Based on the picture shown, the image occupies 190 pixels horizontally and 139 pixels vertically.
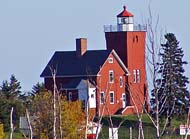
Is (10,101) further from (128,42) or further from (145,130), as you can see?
(128,42)

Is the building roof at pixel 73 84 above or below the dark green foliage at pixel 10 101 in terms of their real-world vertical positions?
above

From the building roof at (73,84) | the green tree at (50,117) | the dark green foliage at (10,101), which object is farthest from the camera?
the building roof at (73,84)

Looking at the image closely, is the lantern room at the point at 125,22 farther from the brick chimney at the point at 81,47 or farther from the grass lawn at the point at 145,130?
the grass lawn at the point at 145,130

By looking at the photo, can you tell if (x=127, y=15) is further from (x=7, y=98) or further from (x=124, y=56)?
(x=7, y=98)

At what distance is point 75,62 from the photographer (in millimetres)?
75375

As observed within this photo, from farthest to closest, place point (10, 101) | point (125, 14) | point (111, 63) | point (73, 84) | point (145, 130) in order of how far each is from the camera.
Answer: point (125, 14) < point (111, 63) < point (73, 84) < point (10, 101) < point (145, 130)

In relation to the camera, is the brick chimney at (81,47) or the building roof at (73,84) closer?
the building roof at (73,84)

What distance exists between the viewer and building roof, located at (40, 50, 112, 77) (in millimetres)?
74062

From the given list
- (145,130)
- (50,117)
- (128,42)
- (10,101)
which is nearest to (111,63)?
(128,42)

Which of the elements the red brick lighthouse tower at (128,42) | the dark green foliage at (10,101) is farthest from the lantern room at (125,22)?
the dark green foliage at (10,101)

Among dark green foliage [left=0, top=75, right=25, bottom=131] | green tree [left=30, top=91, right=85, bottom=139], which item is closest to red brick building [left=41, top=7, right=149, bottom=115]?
dark green foliage [left=0, top=75, right=25, bottom=131]

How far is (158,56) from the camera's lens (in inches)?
420

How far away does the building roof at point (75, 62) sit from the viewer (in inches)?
2916

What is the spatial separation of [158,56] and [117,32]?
6585 centimetres
